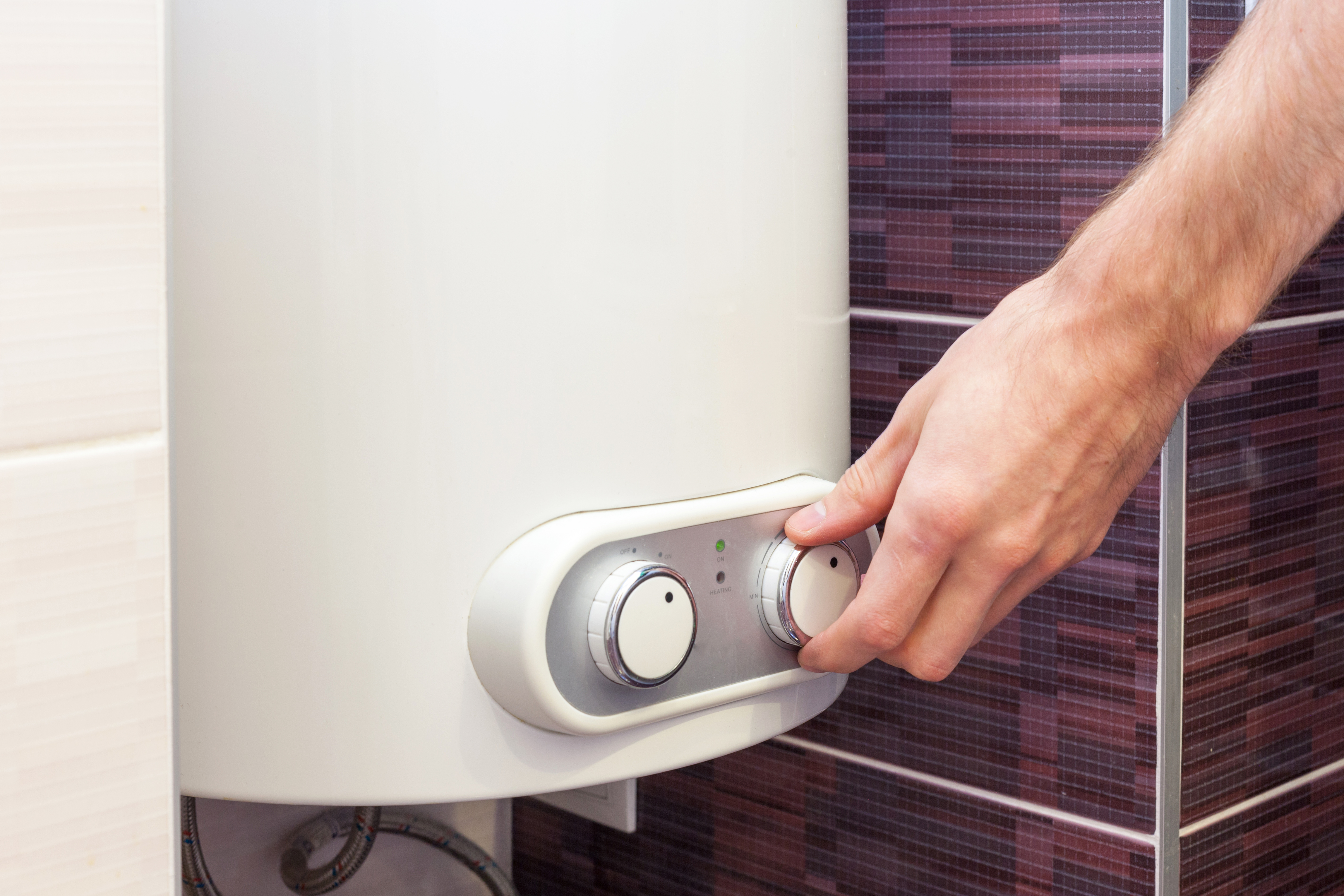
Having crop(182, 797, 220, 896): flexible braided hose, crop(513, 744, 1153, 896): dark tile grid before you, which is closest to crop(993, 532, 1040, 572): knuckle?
crop(513, 744, 1153, 896): dark tile grid

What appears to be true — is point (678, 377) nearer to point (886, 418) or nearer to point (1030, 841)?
point (886, 418)

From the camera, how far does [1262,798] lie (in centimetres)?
71

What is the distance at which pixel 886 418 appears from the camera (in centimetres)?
75

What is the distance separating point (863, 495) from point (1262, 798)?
0.35 metres

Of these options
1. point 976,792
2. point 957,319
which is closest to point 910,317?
point 957,319

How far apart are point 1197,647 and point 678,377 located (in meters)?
0.35

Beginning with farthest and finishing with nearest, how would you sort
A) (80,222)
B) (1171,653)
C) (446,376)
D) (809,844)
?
(809,844)
(1171,653)
(446,376)
(80,222)

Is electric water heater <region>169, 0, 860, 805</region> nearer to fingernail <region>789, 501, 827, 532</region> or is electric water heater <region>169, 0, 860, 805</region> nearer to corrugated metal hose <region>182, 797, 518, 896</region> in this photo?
fingernail <region>789, 501, 827, 532</region>

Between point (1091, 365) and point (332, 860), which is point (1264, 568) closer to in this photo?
point (1091, 365)

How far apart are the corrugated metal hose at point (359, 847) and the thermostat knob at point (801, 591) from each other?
0.37 meters

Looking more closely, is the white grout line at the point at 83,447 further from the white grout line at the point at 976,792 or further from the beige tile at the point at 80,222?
the white grout line at the point at 976,792

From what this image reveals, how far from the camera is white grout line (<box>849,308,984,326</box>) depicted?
709 mm

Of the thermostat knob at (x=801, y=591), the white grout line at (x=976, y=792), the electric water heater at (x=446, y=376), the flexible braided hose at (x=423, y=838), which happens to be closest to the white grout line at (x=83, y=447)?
the electric water heater at (x=446, y=376)

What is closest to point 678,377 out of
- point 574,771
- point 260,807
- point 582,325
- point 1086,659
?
point 582,325
